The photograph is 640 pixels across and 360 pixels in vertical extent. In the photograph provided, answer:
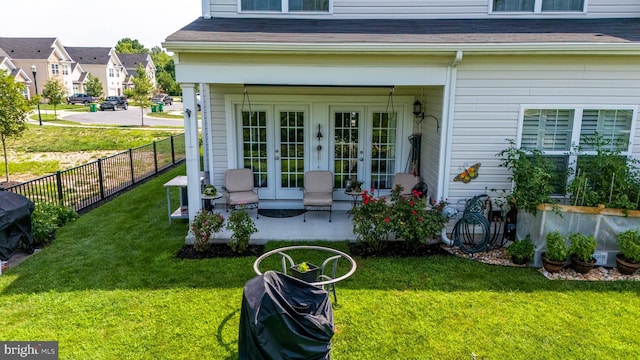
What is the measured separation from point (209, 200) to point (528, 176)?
5375 millimetres

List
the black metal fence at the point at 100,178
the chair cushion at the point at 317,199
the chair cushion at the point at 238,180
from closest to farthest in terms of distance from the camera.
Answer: the chair cushion at the point at 317,199
the chair cushion at the point at 238,180
the black metal fence at the point at 100,178

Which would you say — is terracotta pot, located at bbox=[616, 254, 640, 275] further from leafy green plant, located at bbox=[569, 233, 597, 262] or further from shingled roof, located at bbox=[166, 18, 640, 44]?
shingled roof, located at bbox=[166, 18, 640, 44]

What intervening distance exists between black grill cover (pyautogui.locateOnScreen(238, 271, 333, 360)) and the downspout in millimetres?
3727

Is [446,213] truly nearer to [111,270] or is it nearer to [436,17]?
[436,17]

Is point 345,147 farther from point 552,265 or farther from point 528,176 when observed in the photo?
point 552,265

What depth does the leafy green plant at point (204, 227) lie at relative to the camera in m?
6.20

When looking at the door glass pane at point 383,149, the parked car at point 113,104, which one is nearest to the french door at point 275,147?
the door glass pane at point 383,149

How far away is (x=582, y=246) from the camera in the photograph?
5473 millimetres

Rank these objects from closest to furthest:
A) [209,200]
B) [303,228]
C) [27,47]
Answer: [303,228], [209,200], [27,47]

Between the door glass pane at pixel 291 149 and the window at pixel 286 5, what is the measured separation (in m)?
2.06

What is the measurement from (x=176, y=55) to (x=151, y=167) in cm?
733

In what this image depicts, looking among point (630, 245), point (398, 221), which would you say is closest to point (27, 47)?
point (398, 221)

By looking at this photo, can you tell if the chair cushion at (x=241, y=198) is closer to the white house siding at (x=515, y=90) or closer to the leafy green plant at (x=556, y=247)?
the white house siding at (x=515, y=90)

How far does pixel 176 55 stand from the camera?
6.32 meters
